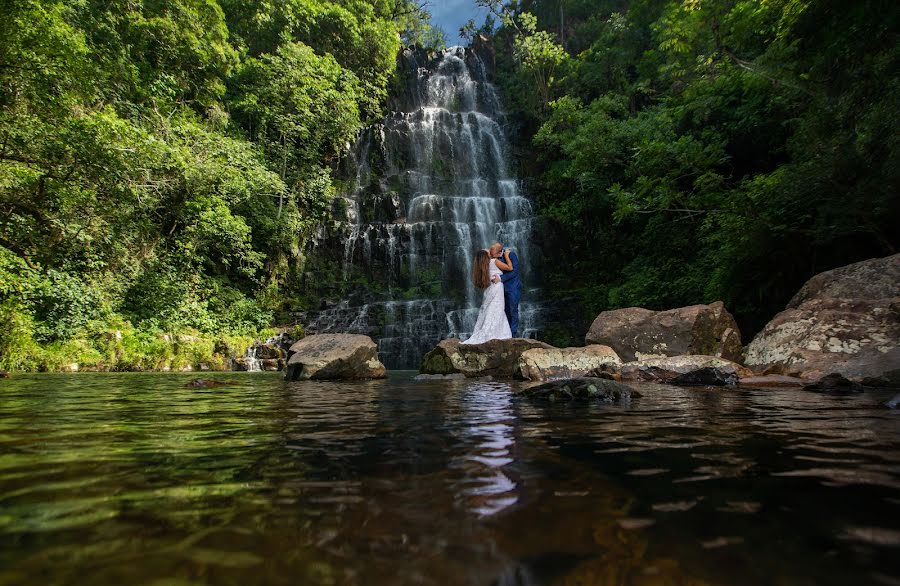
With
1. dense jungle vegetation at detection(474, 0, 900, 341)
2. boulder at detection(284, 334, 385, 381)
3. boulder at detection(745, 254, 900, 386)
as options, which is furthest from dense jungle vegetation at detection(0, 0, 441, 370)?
boulder at detection(745, 254, 900, 386)

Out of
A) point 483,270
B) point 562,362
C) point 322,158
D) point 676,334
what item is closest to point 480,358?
point 562,362

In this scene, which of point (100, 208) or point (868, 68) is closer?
point (868, 68)

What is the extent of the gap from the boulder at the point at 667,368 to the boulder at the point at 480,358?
2.30 m

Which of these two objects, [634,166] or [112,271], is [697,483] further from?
[112,271]

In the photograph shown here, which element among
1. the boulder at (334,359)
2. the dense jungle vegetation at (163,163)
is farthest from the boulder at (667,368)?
the dense jungle vegetation at (163,163)

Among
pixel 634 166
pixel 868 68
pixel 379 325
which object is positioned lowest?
pixel 379 325

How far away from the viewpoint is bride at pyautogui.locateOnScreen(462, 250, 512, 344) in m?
10.6

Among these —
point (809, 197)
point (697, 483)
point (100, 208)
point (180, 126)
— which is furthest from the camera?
point (180, 126)

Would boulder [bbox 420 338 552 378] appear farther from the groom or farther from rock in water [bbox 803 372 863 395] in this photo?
rock in water [bbox 803 372 863 395]

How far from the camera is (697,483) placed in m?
1.58

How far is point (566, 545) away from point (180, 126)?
21.5m

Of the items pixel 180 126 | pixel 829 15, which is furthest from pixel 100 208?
pixel 829 15

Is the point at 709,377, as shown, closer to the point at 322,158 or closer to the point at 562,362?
the point at 562,362

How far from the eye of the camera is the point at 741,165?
15609 mm
